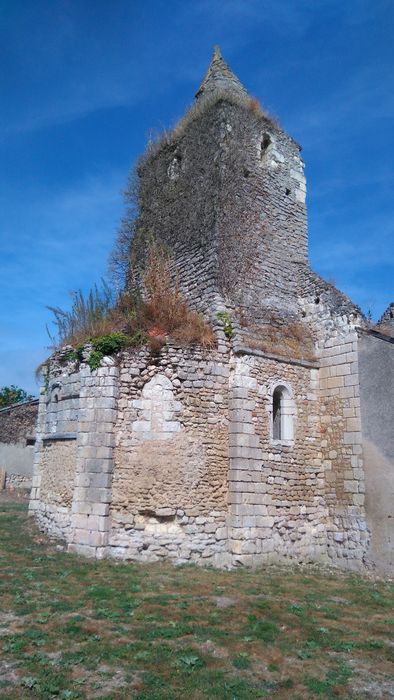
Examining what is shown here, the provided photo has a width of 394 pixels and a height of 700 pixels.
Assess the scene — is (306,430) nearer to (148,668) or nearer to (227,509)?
(227,509)

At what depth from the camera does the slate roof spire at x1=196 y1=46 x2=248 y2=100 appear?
42.8 ft

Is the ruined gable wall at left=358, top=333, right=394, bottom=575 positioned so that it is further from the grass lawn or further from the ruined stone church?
the grass lawn

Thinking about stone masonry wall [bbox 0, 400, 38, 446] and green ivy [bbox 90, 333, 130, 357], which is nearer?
green ivy [bbox 90, 333, 130, 357]

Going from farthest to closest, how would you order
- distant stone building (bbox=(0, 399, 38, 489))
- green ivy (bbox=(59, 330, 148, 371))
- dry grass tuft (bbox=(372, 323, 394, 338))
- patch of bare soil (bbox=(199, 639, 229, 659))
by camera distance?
distant stone building (bbox=(0, 399, 38, 489))
dry grass tuft (bbox=(372, 323, 394, 338))
green ivy (bbox=(59, 330, 148, 371))
patch of bare soil (bbox=(199, 639, 229, 659))

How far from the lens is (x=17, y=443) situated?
71.8 ft

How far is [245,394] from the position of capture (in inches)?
395

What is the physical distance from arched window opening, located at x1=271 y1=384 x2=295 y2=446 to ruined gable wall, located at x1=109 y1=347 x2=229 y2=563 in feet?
4.56

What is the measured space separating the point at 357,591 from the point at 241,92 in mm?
11411

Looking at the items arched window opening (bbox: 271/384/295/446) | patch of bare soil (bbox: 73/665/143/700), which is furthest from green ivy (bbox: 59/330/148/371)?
patch of bare soil (bbox: 73/665/143/700)

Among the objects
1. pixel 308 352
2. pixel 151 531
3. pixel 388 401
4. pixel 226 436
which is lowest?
pixel 151 531

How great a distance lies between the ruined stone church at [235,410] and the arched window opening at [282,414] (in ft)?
0.10

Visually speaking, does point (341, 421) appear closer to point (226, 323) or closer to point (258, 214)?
point (226, 323)

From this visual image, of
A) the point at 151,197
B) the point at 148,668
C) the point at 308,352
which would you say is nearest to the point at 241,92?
the point at 151,197

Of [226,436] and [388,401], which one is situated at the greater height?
[388,401]
